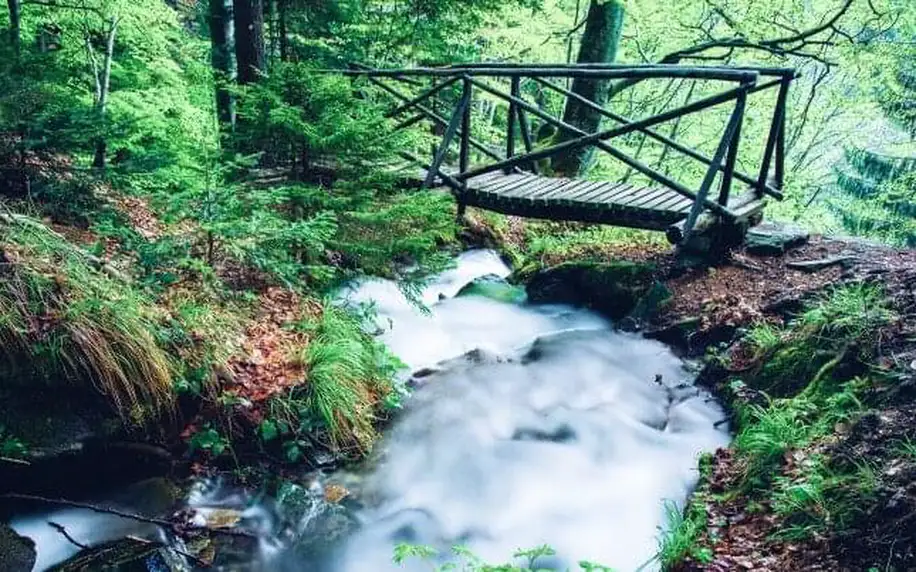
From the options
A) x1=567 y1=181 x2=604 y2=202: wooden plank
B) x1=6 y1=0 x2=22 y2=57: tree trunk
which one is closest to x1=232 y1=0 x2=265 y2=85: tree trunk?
x1=6 y1=0 x2=22 y2=57: tree trunk

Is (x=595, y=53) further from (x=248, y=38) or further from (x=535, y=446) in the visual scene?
(x=535, y=446)

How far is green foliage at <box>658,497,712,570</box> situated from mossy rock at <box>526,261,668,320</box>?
309 cm

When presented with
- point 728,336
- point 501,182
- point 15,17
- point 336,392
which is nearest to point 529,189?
point 501,182

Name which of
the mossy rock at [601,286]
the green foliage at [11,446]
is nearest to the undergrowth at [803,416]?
the mossy rock at [601,286]

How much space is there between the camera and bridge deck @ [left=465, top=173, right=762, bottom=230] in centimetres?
649

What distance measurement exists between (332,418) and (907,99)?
15402mm

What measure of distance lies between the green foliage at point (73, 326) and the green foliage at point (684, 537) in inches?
125

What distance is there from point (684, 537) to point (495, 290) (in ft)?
15.9

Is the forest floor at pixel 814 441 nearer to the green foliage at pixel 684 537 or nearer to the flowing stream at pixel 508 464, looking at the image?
the green foliage at pixel 684 537

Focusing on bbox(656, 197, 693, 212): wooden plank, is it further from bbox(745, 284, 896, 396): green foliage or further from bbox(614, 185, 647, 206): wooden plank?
bbox(745, 284, 896, 396): green foliage

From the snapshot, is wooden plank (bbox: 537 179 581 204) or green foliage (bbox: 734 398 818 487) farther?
wooden plank (bbox: 537 179 581 204)

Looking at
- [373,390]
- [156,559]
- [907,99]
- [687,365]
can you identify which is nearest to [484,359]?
[373,390]

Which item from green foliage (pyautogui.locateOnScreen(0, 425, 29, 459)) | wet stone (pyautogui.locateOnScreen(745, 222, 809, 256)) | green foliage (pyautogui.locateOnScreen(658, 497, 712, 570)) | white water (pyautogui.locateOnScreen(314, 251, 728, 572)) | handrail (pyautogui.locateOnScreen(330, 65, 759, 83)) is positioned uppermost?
handrail (pyautogui.locateOnScreen(330, 65, 759, 83))

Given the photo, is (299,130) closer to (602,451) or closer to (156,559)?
(156,559)
